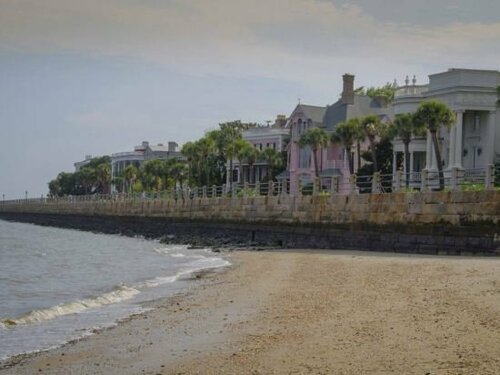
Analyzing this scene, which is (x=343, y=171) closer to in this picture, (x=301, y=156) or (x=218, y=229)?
(x=301, y=156)

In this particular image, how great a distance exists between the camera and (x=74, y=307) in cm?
1588

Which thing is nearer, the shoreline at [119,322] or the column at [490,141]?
the shoreline at [119,322]

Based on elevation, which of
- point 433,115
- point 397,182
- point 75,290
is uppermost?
point 433,115

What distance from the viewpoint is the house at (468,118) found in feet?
152

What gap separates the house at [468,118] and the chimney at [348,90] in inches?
684

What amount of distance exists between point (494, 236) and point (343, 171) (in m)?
41.1

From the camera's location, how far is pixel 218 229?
49.1 metres

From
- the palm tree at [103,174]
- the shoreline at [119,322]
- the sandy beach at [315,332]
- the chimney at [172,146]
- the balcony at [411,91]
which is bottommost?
the shoreline at [119,322]

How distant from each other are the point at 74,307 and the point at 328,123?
53746 mm

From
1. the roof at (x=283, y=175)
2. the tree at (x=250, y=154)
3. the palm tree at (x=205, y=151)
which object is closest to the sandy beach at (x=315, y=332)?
the roof at (x=283, y=175)

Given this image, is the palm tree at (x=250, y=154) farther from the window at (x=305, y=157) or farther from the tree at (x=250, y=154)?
the window at (x=305, y=157)

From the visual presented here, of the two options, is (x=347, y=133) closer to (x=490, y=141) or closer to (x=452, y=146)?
(x=452, y=146)

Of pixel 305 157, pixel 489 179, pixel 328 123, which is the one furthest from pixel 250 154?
pixel 489 179

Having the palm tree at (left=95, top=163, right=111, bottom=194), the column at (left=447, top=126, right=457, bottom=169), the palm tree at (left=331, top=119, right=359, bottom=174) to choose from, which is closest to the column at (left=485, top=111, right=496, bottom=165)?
the column at (left=447, top=126, right=457, bottom=169)
